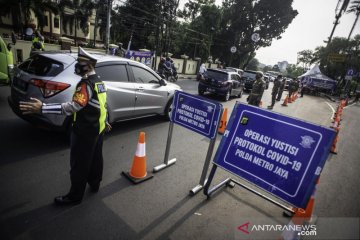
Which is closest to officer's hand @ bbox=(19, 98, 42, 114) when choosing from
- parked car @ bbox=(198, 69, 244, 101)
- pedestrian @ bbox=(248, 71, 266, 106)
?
pedestrian @ bbox=(248, 71, 266, 106)

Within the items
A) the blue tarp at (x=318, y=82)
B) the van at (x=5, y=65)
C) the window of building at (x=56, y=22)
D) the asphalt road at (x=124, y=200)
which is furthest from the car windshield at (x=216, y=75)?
the window of building at (x=56, y=22)

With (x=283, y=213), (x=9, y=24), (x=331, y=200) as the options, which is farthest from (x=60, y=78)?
(x=9, y=24)

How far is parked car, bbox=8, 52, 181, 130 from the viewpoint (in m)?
3.88

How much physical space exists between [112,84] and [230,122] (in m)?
2.72

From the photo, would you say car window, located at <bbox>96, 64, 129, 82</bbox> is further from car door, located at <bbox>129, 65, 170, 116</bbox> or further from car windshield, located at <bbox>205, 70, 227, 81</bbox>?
car windshield, located at <bbox>205, 70, 227, 81</bbox>

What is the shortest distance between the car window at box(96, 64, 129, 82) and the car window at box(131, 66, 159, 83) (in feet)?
1.13

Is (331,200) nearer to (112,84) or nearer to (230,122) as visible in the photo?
(230,122)

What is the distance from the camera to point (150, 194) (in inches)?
134

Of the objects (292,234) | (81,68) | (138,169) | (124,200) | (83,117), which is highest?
(81,68)

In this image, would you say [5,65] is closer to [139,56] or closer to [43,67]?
[43,67]

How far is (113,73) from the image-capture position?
15.9 ft

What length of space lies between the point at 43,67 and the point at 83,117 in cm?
215

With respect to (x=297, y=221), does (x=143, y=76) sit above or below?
above

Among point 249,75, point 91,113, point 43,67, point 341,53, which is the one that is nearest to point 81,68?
point 91,113
